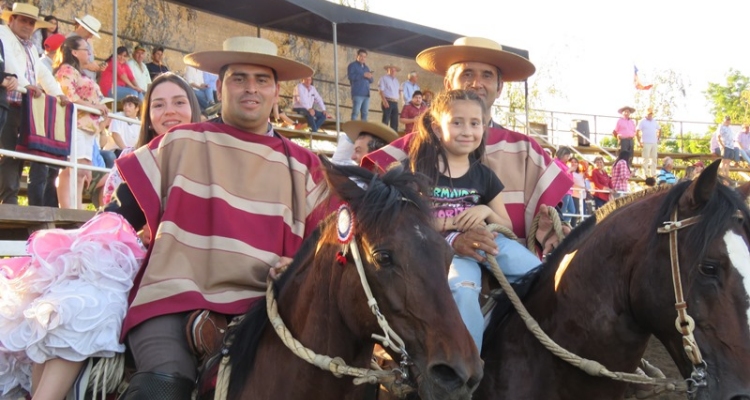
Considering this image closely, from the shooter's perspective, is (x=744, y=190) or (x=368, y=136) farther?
(x=368, y=136)

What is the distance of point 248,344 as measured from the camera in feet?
10.8

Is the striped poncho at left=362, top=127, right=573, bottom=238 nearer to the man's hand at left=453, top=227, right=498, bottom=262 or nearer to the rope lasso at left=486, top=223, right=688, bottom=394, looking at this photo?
the man's hand at left=453, top=227, right=498, bottom=262

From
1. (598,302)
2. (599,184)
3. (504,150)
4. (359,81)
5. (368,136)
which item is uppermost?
(359,81)

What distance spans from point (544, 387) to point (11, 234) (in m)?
7.18

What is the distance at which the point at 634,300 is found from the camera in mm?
3252

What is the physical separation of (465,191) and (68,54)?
6.70m

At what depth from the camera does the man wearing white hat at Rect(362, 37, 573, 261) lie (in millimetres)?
4578

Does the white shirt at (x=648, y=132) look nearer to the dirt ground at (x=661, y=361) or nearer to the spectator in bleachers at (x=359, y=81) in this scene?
the spectator in bleachers at (x=359, y=81)

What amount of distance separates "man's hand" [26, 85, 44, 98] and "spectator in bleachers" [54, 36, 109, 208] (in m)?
1.03

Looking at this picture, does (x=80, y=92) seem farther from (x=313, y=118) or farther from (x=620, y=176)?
(x=620, y=176)

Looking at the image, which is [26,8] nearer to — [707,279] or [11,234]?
[11,234]

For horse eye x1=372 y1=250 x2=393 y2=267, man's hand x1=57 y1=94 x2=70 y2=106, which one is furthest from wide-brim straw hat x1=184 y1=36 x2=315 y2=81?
man's hand x1=57 y1=94 x2=70 y2=106

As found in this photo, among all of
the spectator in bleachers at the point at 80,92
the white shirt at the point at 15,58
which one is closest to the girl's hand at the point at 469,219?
the white shirt at the point at 15,58

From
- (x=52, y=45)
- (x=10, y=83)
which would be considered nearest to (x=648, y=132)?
(x=52, y=45)
